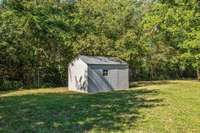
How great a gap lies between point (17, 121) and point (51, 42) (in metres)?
21.0

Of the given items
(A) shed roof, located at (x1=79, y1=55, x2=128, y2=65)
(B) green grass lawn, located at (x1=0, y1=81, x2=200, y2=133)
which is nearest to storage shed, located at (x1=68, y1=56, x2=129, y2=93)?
(A) shed roof, located at (x1=79, y1=55, x2=128, y2=65)

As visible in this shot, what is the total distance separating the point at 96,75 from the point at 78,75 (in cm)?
177

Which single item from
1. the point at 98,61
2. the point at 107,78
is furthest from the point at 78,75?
the point at 107,78

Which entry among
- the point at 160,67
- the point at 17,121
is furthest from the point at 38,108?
the point at 160,67

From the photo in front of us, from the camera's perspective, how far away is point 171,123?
11219 mm

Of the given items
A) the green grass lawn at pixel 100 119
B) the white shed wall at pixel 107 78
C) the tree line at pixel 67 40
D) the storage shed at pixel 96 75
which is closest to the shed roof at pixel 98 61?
the storage shed at pixel 96 75

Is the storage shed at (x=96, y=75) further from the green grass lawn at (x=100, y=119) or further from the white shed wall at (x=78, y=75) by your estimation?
the green grass lawn at (x=100, y=119)

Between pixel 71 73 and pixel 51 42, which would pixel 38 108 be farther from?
pixel 51 42

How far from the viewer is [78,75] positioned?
2736cm

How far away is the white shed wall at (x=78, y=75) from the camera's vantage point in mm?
26359

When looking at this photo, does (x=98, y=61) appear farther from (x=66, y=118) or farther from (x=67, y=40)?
(x=66, y=118)

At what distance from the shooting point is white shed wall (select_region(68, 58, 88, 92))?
26359mm

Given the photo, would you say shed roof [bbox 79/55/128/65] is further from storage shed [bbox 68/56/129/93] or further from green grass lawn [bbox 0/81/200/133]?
green grass lawn [bbox 0/81/200/133]

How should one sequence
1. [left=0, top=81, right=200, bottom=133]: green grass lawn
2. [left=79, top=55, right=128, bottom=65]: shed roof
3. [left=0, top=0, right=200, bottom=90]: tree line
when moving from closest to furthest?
1. [left=0, top=81, right=200, bottom=133]: green grass lawn
2. [left=79, top=55, right=128, bottom=65]: shed roof
3. [left=0, top=0, right=200, bottom=90]: tree line
